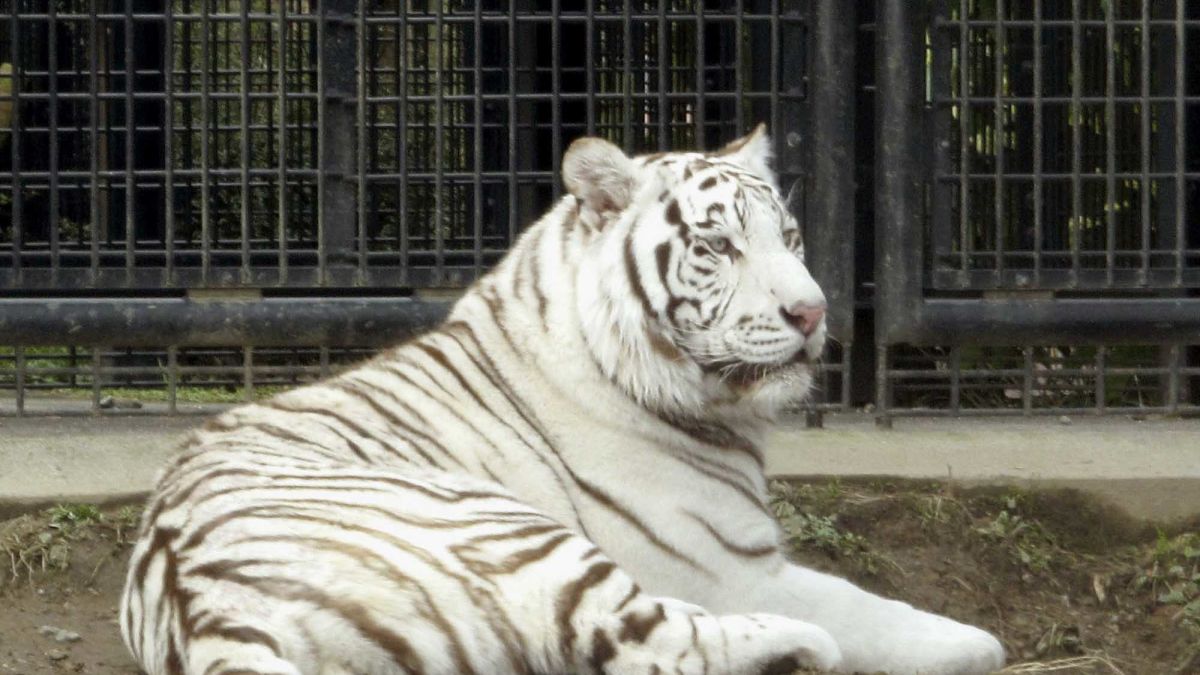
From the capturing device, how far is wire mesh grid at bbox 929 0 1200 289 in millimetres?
5043

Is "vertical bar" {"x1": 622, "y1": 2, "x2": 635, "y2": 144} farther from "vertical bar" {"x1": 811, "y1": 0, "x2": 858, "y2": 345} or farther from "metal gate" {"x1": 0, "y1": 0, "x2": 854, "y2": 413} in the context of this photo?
"vertical bar" {"x1": 811, "y1": 0, "x2": 858, "y2": 345}

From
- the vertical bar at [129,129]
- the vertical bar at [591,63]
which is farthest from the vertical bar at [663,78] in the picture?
the vertical bar at [129,129]

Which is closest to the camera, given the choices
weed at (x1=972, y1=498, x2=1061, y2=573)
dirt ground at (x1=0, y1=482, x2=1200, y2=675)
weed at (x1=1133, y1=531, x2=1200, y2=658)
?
dirt ground at (x1=0, y1=482, x2=1200, y2=675)

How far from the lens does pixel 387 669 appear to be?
281 centimetres

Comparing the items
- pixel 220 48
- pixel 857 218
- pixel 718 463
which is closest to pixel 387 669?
pixel 718 463

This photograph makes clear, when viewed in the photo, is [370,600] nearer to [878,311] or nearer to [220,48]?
[878,311]

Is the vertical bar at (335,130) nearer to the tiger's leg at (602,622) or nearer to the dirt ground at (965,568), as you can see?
the dirt ground at (965,568)

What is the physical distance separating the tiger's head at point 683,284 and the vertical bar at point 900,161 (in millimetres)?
1306

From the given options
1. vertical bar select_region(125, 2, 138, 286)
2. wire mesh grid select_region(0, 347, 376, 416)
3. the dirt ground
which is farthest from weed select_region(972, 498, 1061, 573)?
vertical bar select_region(125, 2, 138, 286)

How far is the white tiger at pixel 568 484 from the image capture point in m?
2.92

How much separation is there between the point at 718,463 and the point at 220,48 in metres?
3.95

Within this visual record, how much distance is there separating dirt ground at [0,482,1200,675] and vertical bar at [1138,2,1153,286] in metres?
0.77

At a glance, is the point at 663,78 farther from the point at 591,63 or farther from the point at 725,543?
the point at 725,543

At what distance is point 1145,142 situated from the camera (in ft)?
16.7
